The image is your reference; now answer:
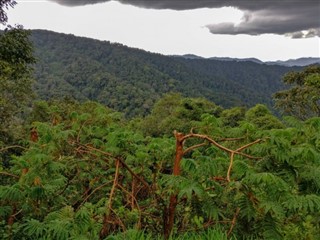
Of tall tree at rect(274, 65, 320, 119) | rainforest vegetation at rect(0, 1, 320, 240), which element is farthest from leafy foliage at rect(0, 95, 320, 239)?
tall tree at rect(274, 65, 320, 119)

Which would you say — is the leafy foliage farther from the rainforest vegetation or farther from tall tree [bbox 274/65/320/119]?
tall tree [bbox 274/65/320/119]

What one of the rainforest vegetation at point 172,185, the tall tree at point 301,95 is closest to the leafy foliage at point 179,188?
the rainforest vegetation at point 172,185

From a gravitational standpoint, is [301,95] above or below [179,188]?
below

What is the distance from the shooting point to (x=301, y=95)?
95.5ft

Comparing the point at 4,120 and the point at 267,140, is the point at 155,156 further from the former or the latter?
the point at 4,120

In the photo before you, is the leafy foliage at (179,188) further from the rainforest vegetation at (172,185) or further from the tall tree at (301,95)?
the tall tree at (301,95)

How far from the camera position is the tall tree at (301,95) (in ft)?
86.7

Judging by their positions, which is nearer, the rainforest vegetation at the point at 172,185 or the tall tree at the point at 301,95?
the rainforest vegetation at the point at 172,185

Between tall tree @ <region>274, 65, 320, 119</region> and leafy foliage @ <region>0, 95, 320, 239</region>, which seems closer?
leafy foliage @ <region>0, 95, 320, 239</region>

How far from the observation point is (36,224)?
319 cm

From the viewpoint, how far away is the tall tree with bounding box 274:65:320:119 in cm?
2644

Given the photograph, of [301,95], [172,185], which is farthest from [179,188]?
[301,95]

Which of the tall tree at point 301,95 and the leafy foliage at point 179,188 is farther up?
the leafy foliage at point 179,188

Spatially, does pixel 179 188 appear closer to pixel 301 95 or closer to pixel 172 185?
pixel 172 185
